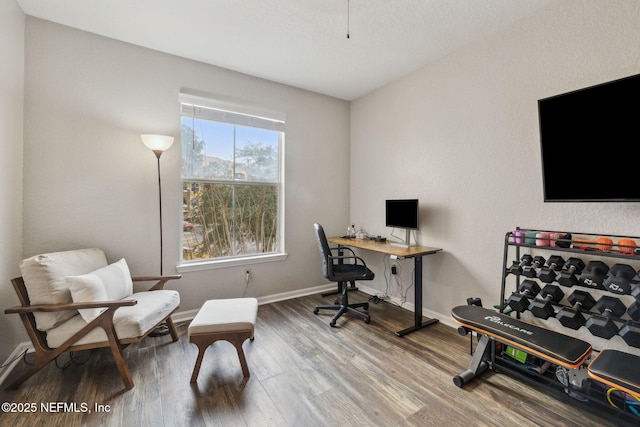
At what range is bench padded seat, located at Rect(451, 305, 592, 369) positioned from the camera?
1.50 metres

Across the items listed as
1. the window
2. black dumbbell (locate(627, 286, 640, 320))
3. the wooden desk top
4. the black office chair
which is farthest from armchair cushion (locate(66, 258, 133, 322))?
black dumbbell (locate(627, 286, 640, 320))

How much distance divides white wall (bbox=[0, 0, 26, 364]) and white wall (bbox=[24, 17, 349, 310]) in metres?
0.09

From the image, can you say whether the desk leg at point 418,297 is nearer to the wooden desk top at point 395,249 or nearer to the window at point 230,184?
the wooden desk top at point 395,249

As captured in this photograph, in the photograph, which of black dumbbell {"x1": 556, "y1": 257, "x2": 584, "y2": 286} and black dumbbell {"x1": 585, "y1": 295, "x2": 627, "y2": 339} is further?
black dumbbell {"x1": 556, "y1": 257, "x2": 584, "y2": 286}

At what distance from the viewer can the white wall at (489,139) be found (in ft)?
6.04

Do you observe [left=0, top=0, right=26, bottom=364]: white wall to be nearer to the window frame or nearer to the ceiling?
the ceiling

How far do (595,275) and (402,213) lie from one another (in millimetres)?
1676

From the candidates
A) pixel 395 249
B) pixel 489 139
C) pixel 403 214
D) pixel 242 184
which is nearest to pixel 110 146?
pixel 242 184

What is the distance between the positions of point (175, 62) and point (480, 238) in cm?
360

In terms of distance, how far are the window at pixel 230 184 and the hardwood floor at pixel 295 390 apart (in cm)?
112

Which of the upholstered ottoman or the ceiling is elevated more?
the ceiling

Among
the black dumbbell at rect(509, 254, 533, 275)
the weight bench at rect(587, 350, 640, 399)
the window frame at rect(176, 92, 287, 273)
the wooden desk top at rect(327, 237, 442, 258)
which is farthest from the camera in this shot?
the window frame at rect(176, 92, 287, 273)

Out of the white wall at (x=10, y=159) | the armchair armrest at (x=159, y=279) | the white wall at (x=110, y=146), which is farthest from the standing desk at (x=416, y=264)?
the white wall at (x=10, y=159)

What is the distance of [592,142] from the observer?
69.7 inches
